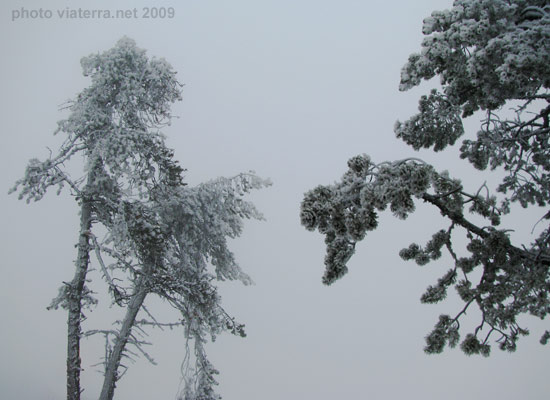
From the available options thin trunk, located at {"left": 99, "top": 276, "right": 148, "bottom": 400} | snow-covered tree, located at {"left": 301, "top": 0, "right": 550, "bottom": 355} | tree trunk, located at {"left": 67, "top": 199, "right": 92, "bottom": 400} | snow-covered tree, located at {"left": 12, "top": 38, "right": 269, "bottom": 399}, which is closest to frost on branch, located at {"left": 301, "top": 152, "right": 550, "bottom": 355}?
snow-covered tree, located at {"left": 301, "top": 0, "right": 550, "bottom": 355}

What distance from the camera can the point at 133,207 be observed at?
1105 centimetres

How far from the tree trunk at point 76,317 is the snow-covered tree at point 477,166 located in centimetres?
845

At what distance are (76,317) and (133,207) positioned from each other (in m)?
3.08

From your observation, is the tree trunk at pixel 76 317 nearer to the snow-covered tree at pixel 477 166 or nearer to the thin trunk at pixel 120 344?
the thin trunk at pixel 120 344

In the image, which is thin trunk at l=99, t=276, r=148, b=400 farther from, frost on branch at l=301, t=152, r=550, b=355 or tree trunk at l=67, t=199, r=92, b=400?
frost on branch at l=301, t=152, r=550, b=355

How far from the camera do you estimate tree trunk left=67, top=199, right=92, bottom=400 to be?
437 inches

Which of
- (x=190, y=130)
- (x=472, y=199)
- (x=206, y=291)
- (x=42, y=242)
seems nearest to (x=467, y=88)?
(x=472, y=199)

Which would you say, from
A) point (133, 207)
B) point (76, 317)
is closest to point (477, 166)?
point (133, 207)

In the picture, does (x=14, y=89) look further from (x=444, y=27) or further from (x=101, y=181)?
(x=444, y=27)

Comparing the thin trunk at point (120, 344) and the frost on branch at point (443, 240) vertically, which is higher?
the thin trunk at point (120, 344)

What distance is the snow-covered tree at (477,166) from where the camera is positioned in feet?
14.9

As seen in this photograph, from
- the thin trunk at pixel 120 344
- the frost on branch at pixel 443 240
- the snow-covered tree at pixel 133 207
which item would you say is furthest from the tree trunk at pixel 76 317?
the frost on branch at pixel 443 240

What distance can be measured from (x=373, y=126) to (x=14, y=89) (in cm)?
7543

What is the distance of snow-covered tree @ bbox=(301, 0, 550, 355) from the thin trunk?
7801 mm
